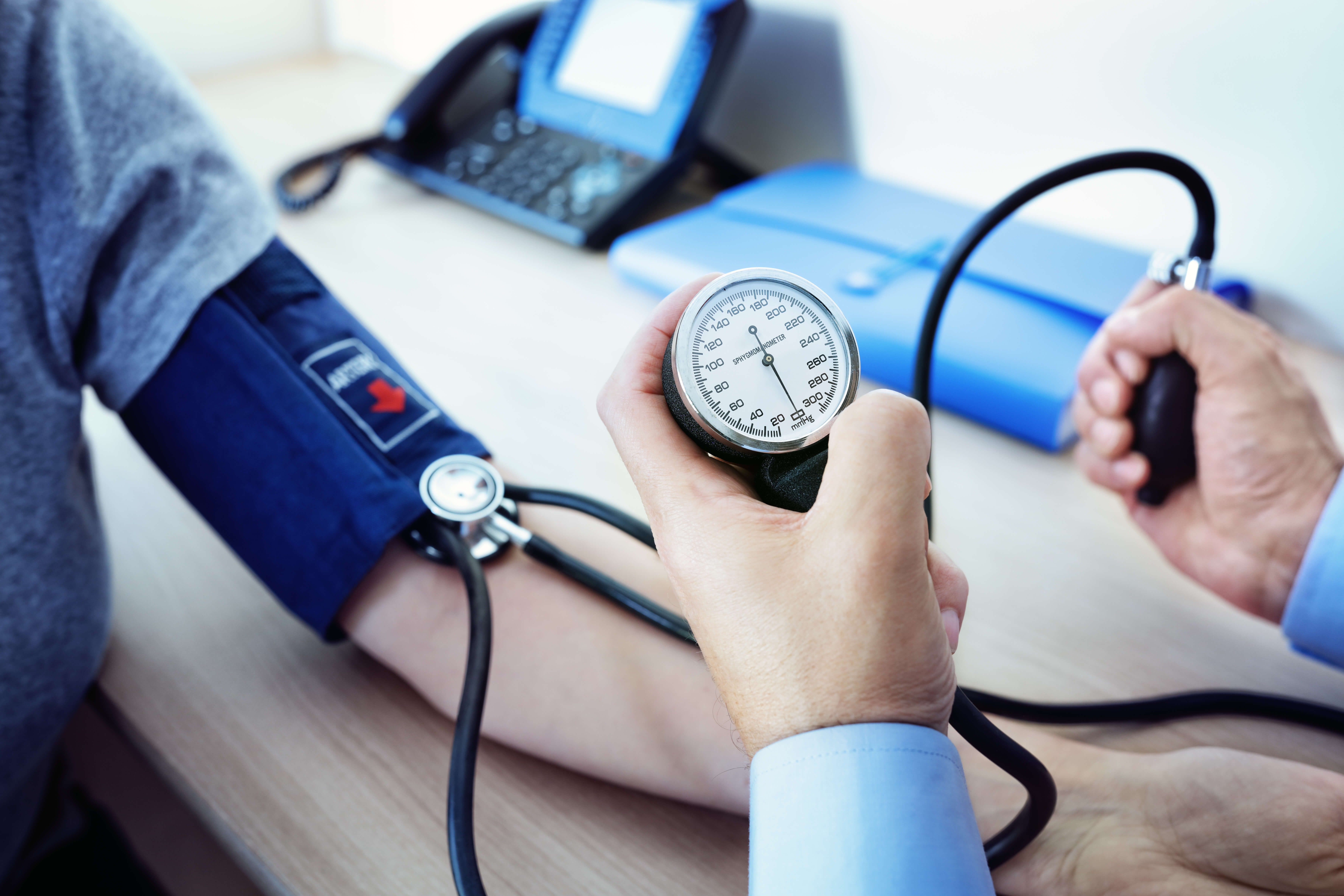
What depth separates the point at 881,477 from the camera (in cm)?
29

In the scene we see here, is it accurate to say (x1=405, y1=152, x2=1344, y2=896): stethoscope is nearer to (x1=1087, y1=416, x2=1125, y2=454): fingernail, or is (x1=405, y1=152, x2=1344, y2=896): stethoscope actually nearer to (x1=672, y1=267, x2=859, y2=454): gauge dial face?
(x1=672, y1=267, x2=859, y2=454): gauge dial face

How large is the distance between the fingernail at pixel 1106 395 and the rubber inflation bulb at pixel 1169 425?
0.06 feet

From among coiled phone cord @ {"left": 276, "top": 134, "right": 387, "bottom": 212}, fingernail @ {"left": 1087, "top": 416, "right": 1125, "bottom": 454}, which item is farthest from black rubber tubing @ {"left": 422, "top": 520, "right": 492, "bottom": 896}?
coiled phone cord @ {"left": 276, "top": 134, "right": 387, "bottom": 212}

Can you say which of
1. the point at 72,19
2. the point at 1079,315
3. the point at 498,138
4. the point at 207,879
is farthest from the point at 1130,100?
the point at 207,879

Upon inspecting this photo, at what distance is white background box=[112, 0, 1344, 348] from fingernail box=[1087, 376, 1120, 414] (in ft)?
0.95

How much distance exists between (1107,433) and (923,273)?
0.73 ft

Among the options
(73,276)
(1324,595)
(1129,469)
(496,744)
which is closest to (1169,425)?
(1129,469)

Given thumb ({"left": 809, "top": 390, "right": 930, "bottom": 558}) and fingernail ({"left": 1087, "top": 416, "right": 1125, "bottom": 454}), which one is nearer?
thumb ({"left": 809, "top": 390, "right": 930, "bottom": 558})

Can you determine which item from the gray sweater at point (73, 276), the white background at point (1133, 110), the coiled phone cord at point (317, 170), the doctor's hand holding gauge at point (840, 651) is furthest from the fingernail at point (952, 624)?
the coiled phone cord at point (317, 170)

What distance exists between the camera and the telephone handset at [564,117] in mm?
937

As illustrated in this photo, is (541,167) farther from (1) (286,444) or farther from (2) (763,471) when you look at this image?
(2) (763,471)

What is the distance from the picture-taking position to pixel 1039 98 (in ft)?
2.74

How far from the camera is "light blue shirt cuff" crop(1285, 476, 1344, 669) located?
479 millimetres

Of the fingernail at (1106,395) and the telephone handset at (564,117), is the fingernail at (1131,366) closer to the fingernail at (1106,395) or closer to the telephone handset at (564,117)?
the fingernail at (1106,395)
